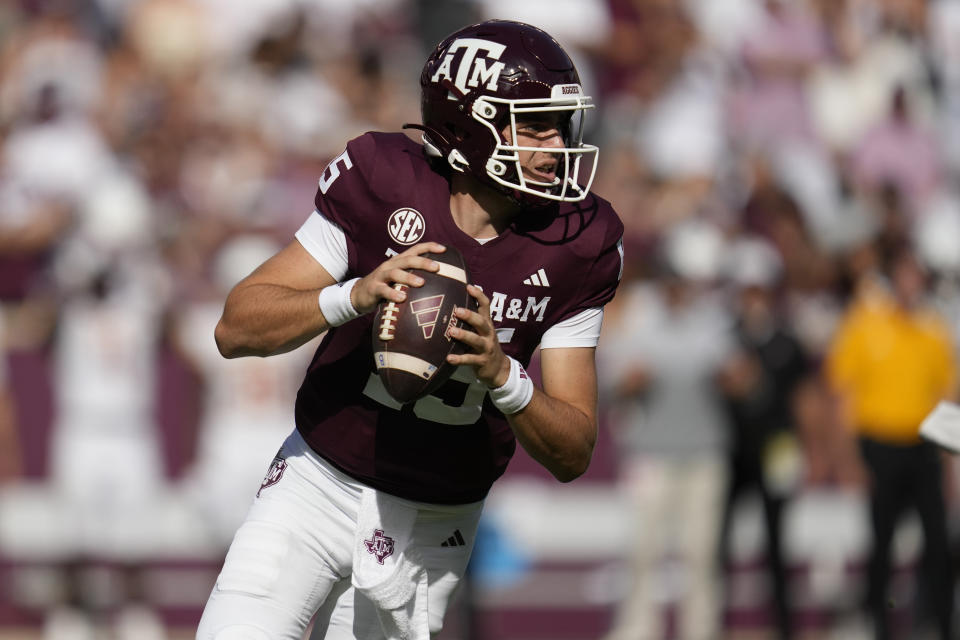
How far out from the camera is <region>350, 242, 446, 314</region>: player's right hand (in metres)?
3.43

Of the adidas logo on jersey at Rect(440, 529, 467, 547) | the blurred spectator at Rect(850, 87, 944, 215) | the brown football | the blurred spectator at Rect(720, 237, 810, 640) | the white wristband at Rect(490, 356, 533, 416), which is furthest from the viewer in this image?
the blurred spectator at Rect(850, 87, 944, 215)

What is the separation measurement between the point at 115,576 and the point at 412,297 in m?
6.03

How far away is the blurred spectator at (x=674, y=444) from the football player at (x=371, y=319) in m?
5.18

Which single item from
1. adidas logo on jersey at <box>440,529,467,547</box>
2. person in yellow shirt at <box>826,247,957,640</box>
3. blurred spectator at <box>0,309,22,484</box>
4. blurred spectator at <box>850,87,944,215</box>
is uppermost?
adidas logo on jersey at <box>440,529,467,547</box>

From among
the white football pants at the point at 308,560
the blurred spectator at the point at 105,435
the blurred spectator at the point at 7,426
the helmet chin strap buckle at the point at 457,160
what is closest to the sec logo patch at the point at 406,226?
the helmet chin strap buckle at the point at 457,160

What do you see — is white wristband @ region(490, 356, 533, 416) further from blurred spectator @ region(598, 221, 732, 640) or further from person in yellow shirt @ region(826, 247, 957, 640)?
blurred spectator @ region(598, 221, 732, 640)

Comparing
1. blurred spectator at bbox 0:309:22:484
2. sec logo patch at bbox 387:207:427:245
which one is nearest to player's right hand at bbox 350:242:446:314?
sec logo patch at bbox 387:207:427:245

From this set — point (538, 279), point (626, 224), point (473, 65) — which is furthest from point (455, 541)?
point (626, 224)

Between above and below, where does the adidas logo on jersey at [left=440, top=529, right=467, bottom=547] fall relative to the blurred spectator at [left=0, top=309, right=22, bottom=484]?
above

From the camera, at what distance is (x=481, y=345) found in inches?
136

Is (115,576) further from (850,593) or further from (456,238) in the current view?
(456,238)

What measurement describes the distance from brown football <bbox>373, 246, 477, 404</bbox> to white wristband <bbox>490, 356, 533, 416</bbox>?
13 centimetres

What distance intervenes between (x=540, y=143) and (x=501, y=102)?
15cm

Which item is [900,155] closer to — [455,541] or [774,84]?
[774,84]
